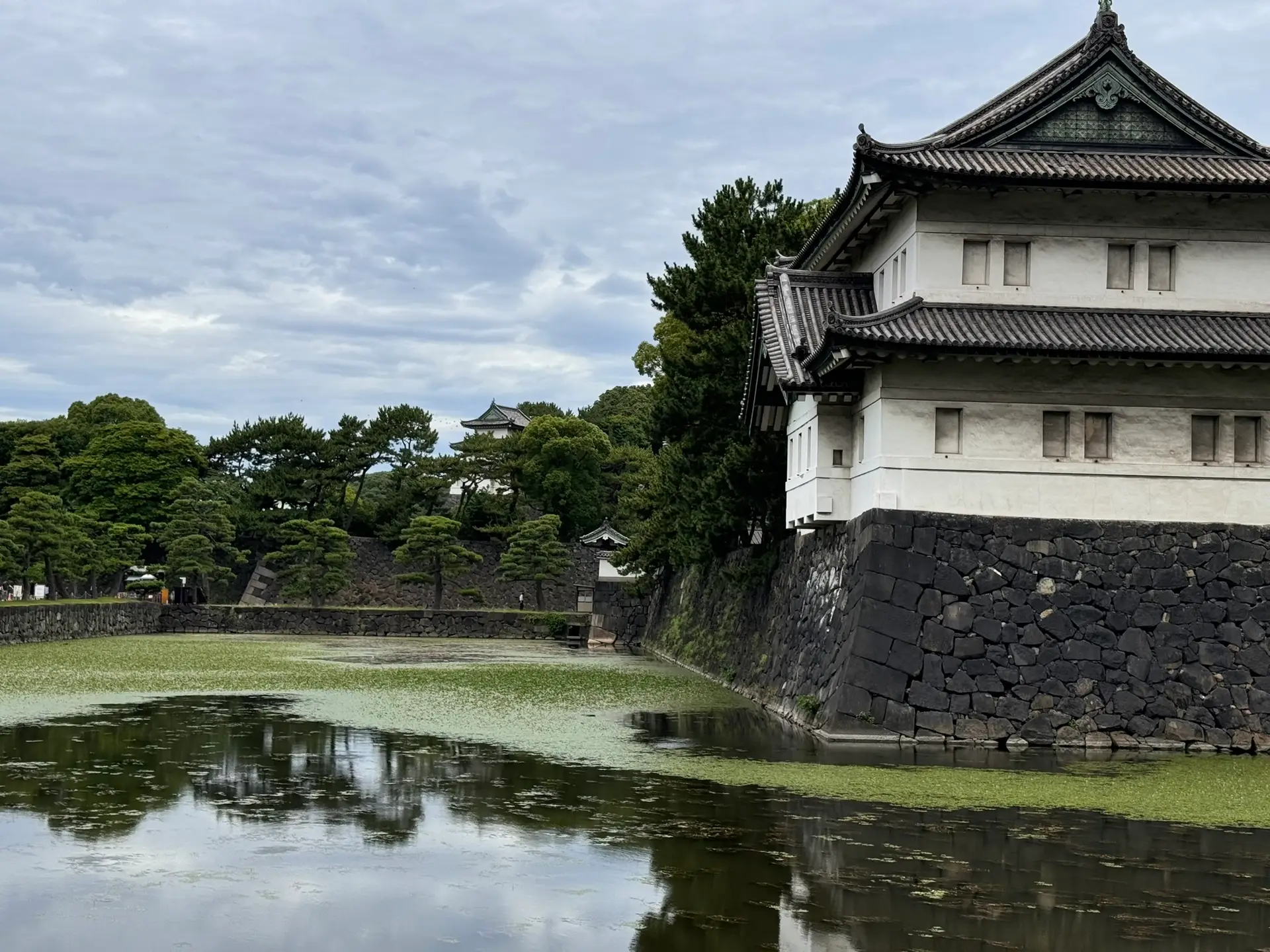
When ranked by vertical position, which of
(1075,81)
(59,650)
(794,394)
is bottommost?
(59,650)

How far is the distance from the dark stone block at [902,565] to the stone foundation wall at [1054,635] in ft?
0.05

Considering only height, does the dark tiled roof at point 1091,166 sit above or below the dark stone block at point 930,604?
above

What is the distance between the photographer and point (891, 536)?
16.8 meters

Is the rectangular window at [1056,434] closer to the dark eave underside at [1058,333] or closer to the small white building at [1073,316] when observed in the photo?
the small white building at [1073,316]

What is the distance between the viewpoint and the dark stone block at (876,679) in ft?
53.2

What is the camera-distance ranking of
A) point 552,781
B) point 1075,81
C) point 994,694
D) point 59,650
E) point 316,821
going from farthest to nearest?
point 59,650 → point 1075,81 → point 994,694 → point 552,781 → point 316,821

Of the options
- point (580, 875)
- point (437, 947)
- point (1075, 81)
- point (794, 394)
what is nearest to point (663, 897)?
point (580, 875)

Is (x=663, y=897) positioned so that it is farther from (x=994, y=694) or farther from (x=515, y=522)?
(x=515, y=522)

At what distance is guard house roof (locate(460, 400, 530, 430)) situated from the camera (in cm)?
8100

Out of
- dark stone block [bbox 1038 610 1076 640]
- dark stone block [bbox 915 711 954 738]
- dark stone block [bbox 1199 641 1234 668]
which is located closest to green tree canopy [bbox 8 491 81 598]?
dark stone block [bbox 915 711 954 738]

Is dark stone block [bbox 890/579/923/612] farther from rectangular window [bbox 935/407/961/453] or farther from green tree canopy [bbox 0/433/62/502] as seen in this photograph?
green tree canopy [bbox 0/433/62/502]

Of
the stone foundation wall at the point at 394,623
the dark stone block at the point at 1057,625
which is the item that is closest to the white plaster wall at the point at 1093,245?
the dark stone block at the point at 1057,625

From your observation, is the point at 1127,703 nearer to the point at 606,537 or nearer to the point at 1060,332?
the point at 1060,332

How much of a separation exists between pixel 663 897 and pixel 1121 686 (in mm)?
9818
